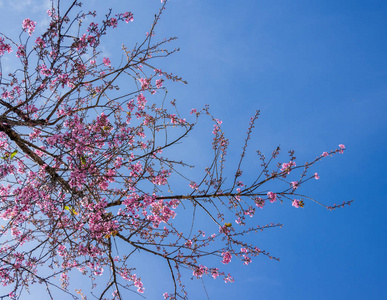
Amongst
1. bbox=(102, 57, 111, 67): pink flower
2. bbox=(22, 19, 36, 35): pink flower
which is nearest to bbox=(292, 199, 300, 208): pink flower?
bbox=(102, 57, 111, 67): pink flower

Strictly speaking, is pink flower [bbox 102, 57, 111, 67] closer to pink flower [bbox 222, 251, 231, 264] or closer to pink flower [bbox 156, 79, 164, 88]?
pink flower [bbox 156, 79, 164, 88]

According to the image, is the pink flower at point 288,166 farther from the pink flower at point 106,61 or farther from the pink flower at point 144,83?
the pink flower at point 106,61

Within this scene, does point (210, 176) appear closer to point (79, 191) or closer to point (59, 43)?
point (79, 191)

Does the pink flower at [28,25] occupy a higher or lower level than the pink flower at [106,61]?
lower

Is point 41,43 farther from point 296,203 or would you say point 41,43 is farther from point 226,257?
point 296,203

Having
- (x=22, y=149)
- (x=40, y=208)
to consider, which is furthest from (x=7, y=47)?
(x=40, y=208)

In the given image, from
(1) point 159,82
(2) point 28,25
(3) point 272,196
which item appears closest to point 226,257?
(3) point 272,196

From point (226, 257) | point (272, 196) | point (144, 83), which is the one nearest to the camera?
point (272, 196)

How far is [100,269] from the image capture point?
6410 mm

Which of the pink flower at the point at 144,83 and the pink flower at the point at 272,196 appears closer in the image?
the pink flower at the point at 272,196

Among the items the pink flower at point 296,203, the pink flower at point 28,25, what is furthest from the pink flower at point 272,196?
the pink flower at point 28,25

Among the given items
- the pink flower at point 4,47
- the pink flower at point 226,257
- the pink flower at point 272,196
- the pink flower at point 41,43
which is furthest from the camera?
the pink flower at point 4,47

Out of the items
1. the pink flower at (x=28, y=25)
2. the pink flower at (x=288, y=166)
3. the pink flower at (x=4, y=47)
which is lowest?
the pink flower at (x=288, y=166)

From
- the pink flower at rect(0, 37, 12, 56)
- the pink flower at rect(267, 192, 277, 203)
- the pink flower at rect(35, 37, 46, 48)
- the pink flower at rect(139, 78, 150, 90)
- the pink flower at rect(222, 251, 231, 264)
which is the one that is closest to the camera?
the pink flower at rect(35, 37, 46, 48)
